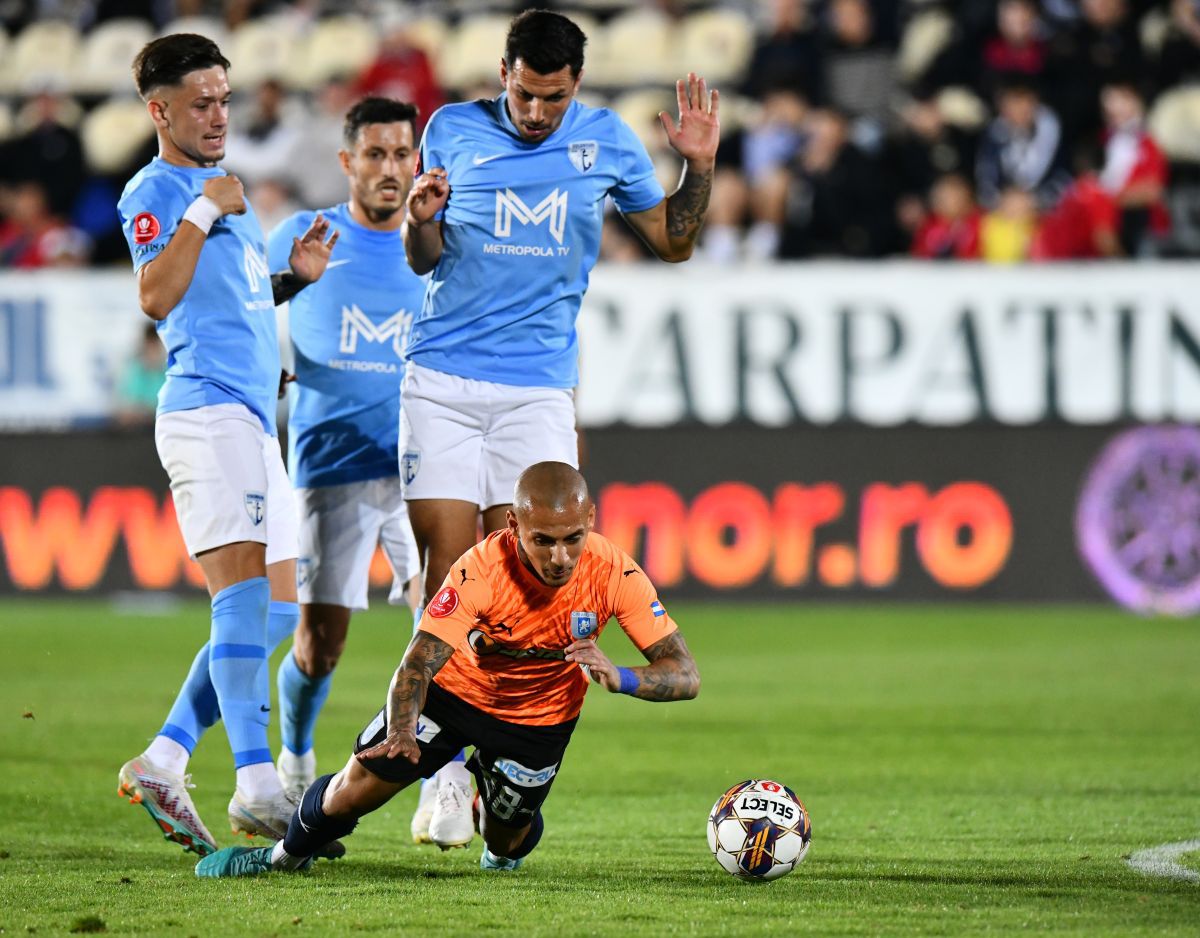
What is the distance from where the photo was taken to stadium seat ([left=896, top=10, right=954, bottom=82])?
17.2 metres

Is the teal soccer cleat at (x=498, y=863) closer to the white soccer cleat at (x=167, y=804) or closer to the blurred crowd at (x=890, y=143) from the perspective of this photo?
the white soccer cleat at (x=167, y=804)

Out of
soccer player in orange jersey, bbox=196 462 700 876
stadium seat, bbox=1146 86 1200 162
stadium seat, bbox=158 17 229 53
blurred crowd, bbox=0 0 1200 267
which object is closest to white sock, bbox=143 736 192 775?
soccer player in orange jersey, bbox=196 462 700 876

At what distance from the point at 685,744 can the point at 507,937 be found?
169 inches

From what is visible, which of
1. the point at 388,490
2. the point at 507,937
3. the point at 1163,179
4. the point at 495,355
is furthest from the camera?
the point at 1163,179

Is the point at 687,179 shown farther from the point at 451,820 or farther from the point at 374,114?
the point at 451,820

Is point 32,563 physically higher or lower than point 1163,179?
lower

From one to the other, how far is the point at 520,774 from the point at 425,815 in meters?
1.07

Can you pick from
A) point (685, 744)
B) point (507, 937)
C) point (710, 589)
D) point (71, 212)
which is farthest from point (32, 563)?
point (507, 937)

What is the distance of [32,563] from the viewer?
601 inches

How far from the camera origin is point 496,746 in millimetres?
5457

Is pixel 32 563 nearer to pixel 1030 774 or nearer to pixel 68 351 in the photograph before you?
pixel 68 351

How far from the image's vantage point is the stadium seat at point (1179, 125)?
15492mm

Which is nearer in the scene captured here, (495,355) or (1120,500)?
(495,355)

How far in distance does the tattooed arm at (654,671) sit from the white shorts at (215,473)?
143cm
